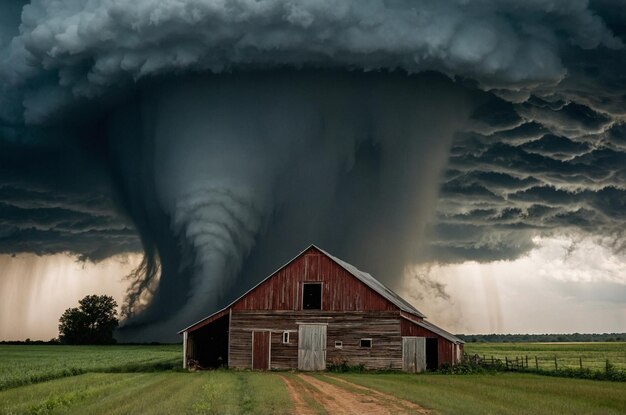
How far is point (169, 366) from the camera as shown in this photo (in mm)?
53500

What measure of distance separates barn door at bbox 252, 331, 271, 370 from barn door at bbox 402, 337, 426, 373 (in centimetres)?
1021

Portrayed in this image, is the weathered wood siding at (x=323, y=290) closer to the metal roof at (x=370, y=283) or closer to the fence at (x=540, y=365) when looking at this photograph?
the metal roof at (x=370, y=283)

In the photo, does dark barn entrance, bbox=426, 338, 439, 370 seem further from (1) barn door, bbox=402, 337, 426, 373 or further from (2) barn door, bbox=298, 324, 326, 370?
(2) barn door, bbox=298, 324, 326, 370

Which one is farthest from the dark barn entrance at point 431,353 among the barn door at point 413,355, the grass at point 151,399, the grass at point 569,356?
the grass at point 151,399

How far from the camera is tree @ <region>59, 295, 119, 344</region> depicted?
158 meters

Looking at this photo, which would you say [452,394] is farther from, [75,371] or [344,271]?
[75,371]

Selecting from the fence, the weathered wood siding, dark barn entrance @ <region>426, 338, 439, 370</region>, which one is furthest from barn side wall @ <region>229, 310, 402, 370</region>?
the fence

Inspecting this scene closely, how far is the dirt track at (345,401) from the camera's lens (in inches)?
853

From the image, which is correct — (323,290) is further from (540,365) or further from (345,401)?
(540,365)

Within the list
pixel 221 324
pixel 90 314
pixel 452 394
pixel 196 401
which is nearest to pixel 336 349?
pixel 221 324

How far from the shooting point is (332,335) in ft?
165

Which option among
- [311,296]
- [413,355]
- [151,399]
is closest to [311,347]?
[413,355]

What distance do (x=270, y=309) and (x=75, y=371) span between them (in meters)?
14.6

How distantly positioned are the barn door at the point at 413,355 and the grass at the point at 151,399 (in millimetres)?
18199
